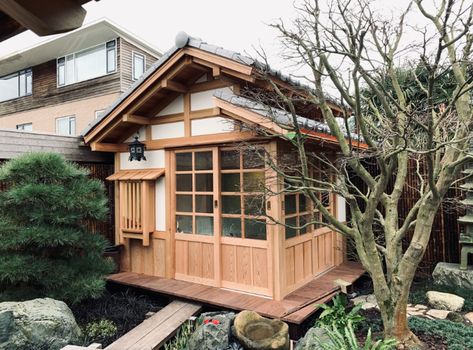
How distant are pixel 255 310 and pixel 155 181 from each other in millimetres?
2822

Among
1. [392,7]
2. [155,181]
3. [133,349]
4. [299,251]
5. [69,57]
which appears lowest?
[133,349]

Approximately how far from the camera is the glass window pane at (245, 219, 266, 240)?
15.3ft

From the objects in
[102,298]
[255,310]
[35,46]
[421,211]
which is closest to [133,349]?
[255,310]

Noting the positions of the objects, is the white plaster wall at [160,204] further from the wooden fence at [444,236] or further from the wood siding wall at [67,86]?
the wood siding wall at [67,86]

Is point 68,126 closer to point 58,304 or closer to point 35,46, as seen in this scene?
point 35,46

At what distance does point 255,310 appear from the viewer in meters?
4.10

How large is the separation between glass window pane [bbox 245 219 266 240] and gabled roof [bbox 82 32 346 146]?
153cm

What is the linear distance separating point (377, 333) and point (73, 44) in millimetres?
13210

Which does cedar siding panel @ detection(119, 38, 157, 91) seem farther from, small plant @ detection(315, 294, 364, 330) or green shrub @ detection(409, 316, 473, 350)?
green shrub @ detection(409, 316, 473, 350)

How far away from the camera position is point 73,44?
12.1m

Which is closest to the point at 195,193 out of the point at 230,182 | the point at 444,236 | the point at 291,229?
the point at 230,182

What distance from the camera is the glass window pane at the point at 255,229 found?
465cm

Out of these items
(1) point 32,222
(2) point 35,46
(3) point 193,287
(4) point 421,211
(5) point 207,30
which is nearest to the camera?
(4) point 421,211

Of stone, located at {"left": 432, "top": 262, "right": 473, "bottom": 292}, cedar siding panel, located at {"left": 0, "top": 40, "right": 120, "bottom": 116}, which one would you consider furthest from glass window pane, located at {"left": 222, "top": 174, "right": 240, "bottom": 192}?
cedar siding panel, located at {"left": 0, "top": 40, "right": 120, "bottom": 116}
